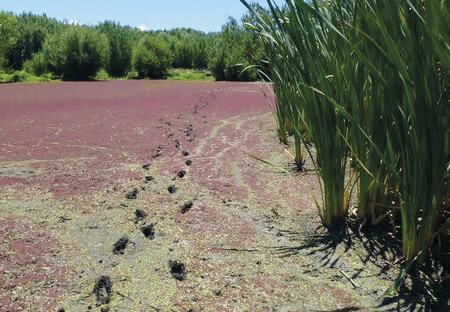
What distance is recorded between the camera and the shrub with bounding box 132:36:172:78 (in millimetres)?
21531

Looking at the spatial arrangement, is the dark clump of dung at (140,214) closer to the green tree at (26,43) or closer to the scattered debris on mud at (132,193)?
the scattered debris on mud at (132,193)

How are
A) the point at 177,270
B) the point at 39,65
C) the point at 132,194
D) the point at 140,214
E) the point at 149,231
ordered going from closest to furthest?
the point at 177,270 < the point at 149,231 < the point at 140,214 < the point at 132,194 < the point at 39,65

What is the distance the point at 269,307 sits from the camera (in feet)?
3.80

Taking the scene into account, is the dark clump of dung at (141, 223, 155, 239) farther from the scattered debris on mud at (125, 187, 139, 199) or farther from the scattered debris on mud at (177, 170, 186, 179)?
the scattered debris on mud at (177, 170, 186, 179)

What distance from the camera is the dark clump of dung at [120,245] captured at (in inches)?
59.4

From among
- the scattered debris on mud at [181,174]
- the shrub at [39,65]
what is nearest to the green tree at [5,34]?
the shrub at [39,65]

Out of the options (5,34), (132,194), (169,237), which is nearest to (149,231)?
(169,237)

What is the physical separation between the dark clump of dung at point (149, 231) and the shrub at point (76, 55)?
60.5ft

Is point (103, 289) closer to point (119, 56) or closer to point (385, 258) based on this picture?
point (385, 258)

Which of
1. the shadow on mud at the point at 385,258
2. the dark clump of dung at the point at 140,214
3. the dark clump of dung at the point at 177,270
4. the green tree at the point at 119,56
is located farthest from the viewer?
the green tree at the point at 119,56

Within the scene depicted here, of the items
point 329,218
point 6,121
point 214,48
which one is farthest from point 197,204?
point 214,48

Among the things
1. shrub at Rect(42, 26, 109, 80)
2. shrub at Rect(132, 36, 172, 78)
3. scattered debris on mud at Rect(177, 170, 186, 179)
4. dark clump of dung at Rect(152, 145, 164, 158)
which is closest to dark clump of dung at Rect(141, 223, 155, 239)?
scattered debris on mud at Rect(177, 170, 186, 179)

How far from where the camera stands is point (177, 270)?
1.36 m

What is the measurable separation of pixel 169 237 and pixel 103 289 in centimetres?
40
